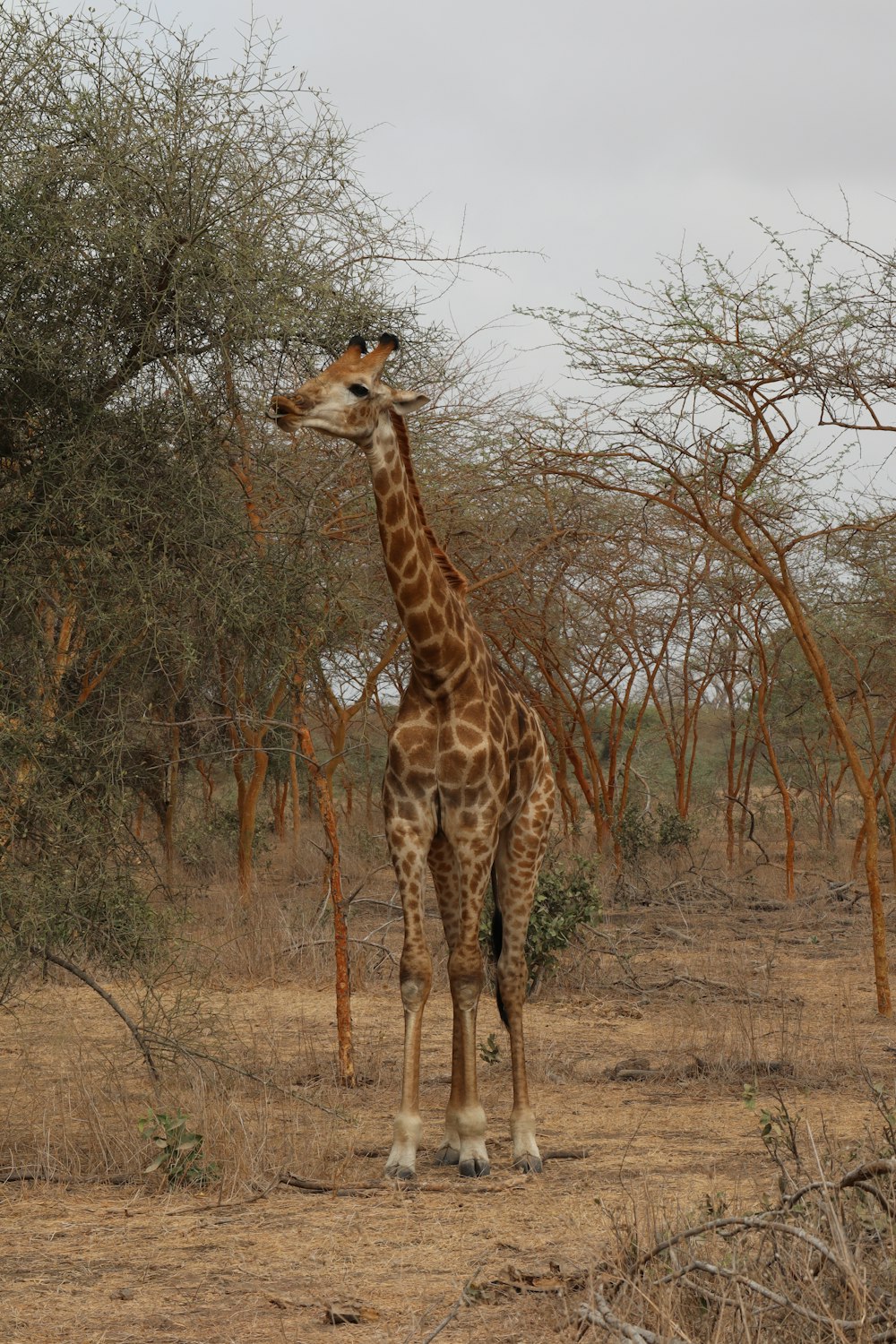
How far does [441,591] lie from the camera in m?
6.32

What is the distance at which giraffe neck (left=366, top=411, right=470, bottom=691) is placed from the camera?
6.04 metres

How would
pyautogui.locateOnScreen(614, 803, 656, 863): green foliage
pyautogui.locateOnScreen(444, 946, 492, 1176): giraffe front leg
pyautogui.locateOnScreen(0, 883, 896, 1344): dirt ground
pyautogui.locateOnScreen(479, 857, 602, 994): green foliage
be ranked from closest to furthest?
pyautogui.locateOnScreen(0, 883, 896, 1344): dirt ground
pyautogui.locateOnScreen(444, 946, 492, 1176): giraffe front leg
pyautogui.locateOnScreen(479, 857, 602, 994): green foliage
pyautogui.locateOnScreen(614, 803, 656, 863): green foliage

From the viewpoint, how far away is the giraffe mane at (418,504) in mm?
6066

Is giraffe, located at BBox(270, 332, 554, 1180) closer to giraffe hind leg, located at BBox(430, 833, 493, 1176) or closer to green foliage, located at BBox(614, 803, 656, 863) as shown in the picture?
giraffe hind leg, located at BBox(430, 833, 493, 1176)

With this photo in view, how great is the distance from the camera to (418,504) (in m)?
6.23

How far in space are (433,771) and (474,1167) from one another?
166cm

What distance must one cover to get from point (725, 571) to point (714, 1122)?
11.3 m

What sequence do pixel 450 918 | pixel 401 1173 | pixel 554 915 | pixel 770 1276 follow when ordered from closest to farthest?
pixel 770 1276
pixel 401 1173
pixel 450 918
pixel 554 915

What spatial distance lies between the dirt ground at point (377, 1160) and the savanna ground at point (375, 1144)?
0.6 inches

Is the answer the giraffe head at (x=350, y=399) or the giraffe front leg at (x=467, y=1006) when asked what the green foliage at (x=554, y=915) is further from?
the giraffe head at (x=350, y=399)

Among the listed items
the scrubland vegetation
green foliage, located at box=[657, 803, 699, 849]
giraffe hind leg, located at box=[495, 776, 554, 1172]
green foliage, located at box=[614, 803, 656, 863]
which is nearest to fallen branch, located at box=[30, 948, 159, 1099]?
the scrubland vegetation

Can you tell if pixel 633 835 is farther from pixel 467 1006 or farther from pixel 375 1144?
pixel 467 1006

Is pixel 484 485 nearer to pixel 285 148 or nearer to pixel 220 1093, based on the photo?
pixel 285 148

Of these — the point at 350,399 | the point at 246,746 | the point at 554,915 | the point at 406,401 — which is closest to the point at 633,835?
the point at 554,915
